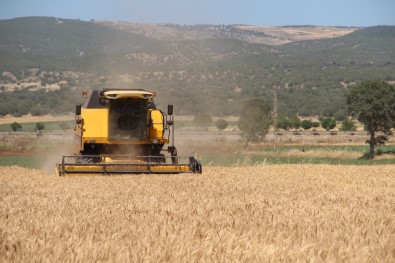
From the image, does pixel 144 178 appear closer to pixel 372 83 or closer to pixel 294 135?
pixel 372 83

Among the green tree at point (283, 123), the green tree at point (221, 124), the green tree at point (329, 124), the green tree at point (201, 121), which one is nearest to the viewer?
the green tree at point (201, 121)

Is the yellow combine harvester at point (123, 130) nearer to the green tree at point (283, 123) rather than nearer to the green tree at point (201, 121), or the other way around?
the green tree at point (201, 121)

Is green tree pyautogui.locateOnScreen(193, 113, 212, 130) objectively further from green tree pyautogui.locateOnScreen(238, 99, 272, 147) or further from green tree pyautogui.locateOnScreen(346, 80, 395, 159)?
green tree pyautogui.locateOnScreen(346, 80, 395, 159)

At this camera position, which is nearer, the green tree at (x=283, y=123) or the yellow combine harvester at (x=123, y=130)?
the yellow combine harvester at (x=123, y=130)

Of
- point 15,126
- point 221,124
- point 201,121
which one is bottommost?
point 15,126

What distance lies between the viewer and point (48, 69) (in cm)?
14975

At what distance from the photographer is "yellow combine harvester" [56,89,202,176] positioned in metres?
20.2

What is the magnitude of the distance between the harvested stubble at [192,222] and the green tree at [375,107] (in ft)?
128

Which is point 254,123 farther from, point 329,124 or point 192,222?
point 192,222

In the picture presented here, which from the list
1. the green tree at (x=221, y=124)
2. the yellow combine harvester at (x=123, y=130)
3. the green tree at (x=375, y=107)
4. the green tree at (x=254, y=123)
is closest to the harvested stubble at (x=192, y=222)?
the yellow combine harvester at (x=123, y=130)

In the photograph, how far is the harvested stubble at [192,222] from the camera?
638 centimetres

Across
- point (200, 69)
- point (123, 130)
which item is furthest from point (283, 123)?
point (123, 130)

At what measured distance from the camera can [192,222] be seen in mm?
9047

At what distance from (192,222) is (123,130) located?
11.9 meters
